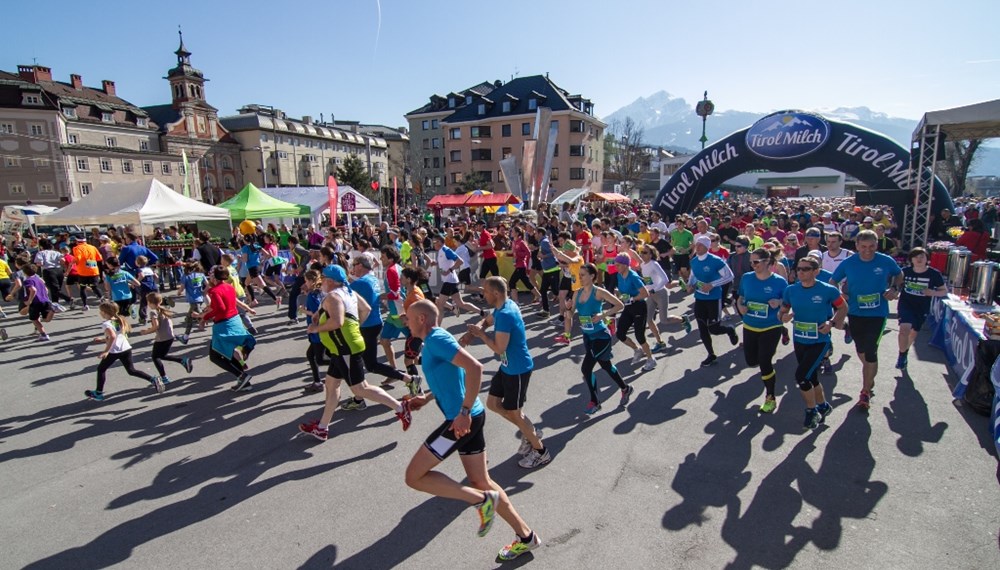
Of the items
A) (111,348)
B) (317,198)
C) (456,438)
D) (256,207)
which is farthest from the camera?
(317,198)

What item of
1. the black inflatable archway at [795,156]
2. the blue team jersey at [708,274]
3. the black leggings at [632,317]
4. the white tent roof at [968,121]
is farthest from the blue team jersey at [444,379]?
the black inflatable archway at [795,156]

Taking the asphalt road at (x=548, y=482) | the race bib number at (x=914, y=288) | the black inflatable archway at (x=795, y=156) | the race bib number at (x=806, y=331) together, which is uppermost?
the black inflatable archway at (x=795, y=156)

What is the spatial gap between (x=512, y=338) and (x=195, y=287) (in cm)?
698

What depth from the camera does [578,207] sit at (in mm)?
30172

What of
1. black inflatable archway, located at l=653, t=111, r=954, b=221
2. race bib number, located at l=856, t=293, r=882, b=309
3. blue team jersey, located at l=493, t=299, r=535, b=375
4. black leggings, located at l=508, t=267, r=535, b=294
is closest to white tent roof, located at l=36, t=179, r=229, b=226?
black leggings, located at l=508, t=267, r=535, b=294

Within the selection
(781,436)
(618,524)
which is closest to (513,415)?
(618,524)

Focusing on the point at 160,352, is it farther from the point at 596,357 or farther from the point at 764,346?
the point at 764,346

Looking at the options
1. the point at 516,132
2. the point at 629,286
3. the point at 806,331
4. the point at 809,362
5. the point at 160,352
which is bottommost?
the point at 160,352

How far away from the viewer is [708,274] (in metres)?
6.79

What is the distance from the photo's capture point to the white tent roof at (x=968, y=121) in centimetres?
1004

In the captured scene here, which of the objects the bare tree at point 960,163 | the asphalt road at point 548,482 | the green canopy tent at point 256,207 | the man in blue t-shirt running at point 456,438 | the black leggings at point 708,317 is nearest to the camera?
the man in blue t-shirt running at point 456,438

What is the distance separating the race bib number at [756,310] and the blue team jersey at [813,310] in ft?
0.94

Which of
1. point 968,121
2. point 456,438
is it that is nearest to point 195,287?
point 456,438

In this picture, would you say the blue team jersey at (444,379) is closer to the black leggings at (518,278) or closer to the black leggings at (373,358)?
the black leggings at (373,358)
